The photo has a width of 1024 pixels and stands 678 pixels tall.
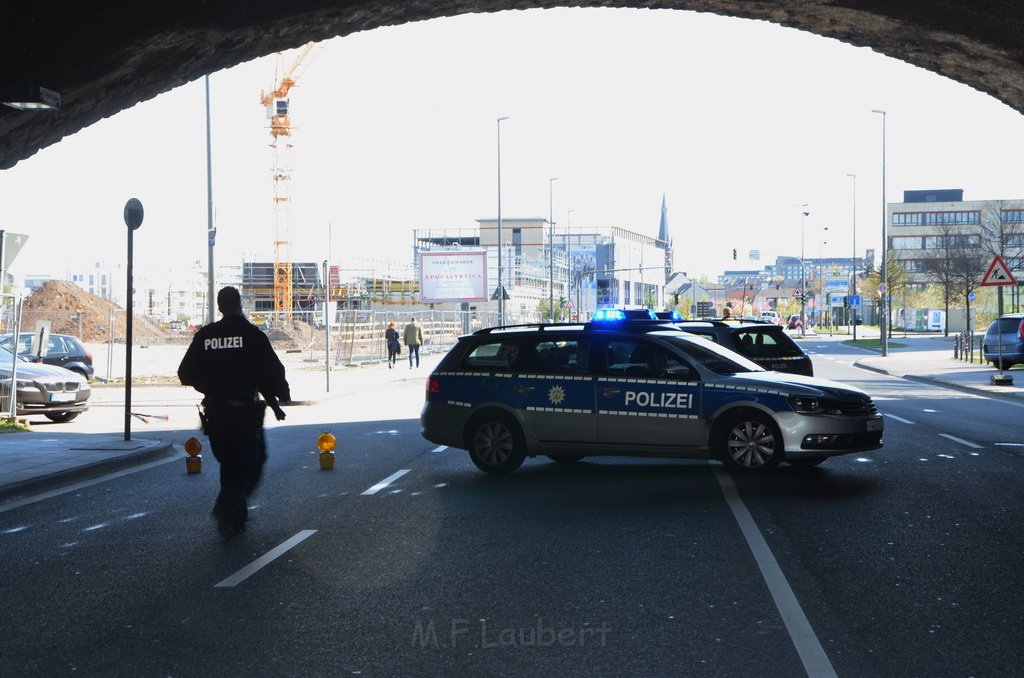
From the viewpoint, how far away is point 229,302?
8.62m

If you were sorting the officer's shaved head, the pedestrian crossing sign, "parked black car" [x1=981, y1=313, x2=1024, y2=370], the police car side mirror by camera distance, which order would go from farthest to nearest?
1. "parked black car" [x1=981, y1=313, x2=1024, y2=370]
2. the pedestrian crossing sign
3. the police car side mirror
4. the officer's shaved head

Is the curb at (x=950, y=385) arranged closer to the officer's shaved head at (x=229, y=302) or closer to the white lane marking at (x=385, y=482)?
the white lane marking at (x=385, y=482)

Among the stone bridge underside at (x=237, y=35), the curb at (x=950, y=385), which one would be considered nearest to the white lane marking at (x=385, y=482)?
the stone bridge underside at (x=237, y=35)

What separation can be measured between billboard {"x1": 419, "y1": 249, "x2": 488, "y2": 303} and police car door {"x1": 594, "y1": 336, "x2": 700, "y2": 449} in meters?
54.3

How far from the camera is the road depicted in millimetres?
5164

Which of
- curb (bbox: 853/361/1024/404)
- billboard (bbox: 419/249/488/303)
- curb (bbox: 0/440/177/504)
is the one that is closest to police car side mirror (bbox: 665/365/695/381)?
curb (bbox: 0/440/177/504)

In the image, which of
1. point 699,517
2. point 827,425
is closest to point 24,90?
point 699,517

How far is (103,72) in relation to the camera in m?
12.2

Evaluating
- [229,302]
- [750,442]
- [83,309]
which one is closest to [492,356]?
[750,442]

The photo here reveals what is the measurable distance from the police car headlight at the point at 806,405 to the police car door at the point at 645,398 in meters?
0.95

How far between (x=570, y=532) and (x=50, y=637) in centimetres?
390

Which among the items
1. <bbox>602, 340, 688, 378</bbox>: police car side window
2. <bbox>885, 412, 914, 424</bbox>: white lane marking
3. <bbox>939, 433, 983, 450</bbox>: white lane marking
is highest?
<bbox>602, 340, 688, 378</bbox>: police car side window

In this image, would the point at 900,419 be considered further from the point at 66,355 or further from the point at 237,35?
the point at 66,355

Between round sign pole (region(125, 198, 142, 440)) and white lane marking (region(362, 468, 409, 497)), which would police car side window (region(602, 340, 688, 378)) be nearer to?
white lane marking (region(362, 468, 409, 497))
